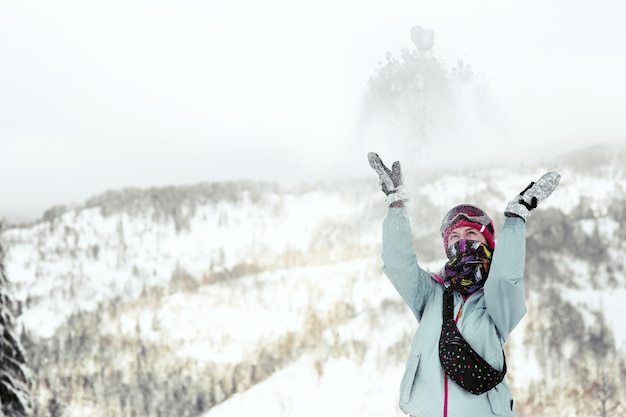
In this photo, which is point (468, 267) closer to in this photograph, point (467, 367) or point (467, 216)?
point (467, 216)

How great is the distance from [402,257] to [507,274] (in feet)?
1.58

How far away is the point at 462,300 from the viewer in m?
2.80

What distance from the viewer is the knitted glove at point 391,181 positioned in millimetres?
2801

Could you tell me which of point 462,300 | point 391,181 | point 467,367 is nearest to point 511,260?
point 462,300

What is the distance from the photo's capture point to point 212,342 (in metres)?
154

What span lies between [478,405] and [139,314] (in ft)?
591

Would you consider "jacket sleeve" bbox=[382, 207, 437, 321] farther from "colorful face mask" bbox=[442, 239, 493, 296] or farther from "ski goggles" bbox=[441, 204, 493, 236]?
"ski goggles" bbox=[441, 204, 493, 236]

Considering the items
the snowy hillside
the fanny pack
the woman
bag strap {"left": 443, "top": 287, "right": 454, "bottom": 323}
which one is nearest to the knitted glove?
the woman

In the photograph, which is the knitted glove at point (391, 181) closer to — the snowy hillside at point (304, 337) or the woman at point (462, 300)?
the woman at point (462, 300)

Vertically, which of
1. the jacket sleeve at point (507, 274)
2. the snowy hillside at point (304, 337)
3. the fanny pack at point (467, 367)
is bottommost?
the snowy hillside at point (304, 337)

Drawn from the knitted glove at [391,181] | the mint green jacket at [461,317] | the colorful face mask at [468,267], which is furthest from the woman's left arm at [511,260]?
the knitted glove at [391,181]

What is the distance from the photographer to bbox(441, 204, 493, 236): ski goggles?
9.50 feet

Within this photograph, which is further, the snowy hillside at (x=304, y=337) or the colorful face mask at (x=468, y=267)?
the snowy hillside at (x=304, y=337)

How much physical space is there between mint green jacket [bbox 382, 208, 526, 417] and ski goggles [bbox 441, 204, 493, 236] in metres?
0.25
